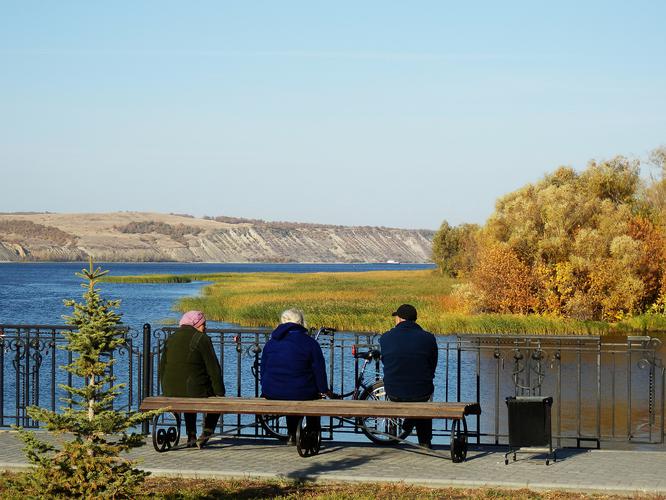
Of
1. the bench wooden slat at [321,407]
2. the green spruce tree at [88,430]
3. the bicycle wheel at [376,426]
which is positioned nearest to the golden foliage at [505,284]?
the bicycle wheel at [376,426]

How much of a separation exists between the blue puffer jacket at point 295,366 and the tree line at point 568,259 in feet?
112

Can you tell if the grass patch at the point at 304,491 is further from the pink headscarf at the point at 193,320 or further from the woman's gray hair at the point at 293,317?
the pink headscarf at the point at 193,320

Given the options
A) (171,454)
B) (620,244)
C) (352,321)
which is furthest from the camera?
(620,244)

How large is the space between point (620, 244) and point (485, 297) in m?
5.92

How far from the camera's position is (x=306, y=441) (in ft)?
36.8

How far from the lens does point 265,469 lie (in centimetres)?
1049

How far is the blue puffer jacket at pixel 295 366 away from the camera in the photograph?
11.2 metres

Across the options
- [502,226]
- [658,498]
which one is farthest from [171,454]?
[502,226]

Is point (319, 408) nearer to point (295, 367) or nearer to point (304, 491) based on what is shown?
point (295, 367)

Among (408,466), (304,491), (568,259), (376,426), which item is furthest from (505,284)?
(304,491)

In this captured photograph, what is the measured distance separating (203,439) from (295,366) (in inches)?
56.0

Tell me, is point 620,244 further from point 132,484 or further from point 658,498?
point 132,484

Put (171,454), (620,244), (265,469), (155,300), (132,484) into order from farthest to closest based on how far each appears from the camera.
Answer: (155,300)
(620,244)
(171,454)
(265,469)
(132,484)

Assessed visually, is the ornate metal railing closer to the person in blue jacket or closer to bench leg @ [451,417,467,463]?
the person in blue jacket
